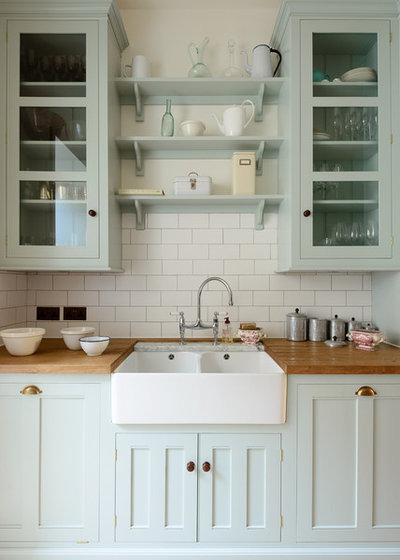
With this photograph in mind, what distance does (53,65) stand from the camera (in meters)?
1.89

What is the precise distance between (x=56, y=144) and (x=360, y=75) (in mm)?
1664

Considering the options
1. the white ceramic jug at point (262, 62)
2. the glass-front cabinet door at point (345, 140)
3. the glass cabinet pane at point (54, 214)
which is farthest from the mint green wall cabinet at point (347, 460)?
the white ceramic jug at point (262, 62)

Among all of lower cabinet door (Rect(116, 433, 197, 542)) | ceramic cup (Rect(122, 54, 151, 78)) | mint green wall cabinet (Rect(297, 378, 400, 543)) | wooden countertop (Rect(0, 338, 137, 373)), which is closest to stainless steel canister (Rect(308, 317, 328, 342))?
mint green wall cabinet (Rect(297, 378, 400, 543))

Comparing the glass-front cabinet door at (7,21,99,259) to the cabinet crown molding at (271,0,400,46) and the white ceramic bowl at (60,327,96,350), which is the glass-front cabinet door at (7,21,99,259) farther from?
the cabinet crown molding at (271,0,400,46)

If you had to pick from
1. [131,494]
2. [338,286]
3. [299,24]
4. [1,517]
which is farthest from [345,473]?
[299,24]

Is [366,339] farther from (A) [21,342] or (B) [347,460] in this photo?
(A) [21,342]

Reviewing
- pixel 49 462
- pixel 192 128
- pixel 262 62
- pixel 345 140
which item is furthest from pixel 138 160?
pixel 49 462

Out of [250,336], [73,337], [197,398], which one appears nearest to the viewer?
[197,398]

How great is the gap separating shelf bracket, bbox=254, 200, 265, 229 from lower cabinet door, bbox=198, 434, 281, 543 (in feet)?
3.96

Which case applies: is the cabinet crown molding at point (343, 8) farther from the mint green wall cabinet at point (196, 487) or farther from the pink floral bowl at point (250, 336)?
the mint green wall cabinet at point (196, 487)

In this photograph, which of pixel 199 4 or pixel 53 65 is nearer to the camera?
pixel 53 65

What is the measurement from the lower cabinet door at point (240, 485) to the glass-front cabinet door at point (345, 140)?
1.00 m

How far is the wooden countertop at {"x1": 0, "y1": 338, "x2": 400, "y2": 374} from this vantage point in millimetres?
1549

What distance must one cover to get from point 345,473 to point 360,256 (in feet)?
3.47
